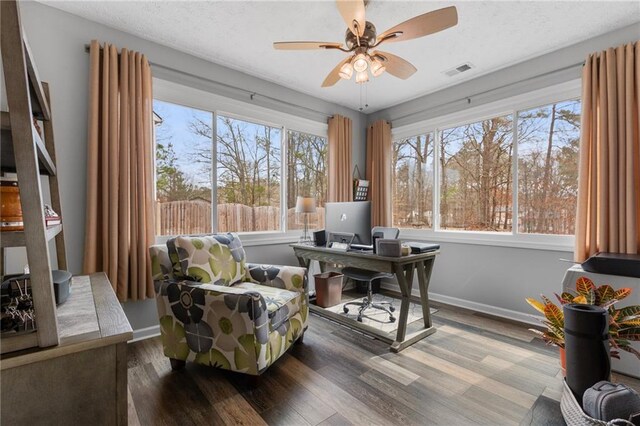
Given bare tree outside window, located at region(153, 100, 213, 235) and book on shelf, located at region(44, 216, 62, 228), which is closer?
book on shelf, located at region(44, 216, 62, 228)

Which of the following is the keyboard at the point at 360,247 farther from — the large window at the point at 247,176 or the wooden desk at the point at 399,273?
the large window at the point at 247,176

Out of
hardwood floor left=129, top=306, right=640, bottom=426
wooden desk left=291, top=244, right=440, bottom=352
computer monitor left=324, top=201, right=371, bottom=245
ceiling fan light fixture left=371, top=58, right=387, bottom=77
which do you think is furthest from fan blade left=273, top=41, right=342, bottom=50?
hardwood floor left=129, top=306, right=640, bottom=426

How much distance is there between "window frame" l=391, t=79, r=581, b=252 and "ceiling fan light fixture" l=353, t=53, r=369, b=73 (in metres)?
2.00

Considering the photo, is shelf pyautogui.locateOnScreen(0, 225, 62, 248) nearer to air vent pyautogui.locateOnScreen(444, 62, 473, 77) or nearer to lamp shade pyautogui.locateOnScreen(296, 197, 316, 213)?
lamp shade pyautogui.locateOnScreen(296, 197, 316, 213)

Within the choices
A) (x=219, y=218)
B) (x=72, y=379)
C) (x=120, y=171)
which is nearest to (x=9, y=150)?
(x=72, y=379)

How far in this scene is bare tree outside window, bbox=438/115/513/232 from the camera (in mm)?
3264

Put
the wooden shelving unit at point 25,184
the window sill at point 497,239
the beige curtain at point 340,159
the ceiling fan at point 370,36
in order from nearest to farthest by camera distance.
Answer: the wooden shelving unit at point 25,184 → the ceiling fan at point 370,36 → the window sill at point 497,239 → the beige curtain at point 340,159

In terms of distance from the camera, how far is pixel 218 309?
6.06 feet

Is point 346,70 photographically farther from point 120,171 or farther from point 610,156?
point 610,156

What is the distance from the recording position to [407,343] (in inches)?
95.4

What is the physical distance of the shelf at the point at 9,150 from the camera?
2.53 feet

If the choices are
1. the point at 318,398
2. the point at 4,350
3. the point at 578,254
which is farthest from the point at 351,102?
the point at 4,350

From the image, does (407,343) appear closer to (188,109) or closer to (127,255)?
(127,255)

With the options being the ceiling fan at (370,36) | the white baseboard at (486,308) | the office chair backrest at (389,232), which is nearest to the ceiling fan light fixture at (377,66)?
the ceiling fan at (370,36)
